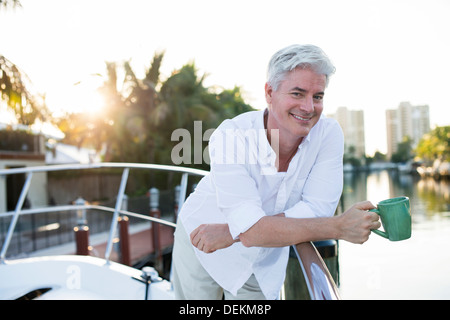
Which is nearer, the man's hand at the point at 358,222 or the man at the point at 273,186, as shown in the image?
the man's hand at the point at 358,222

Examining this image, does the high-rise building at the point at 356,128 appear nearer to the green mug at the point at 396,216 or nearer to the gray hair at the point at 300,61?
the gray hair at the point at 300,61

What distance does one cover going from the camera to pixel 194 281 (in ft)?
5.04

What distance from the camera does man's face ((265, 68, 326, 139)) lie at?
1243 mm

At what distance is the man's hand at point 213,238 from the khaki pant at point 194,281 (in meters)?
0.28

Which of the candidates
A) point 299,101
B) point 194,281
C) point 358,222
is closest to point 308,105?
point 299,101

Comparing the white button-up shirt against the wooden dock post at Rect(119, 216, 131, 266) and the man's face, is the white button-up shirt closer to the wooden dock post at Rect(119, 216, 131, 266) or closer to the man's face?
the man's face

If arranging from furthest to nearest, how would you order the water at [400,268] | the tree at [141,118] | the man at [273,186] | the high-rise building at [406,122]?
1. the high-rise building at [406,122]
2. the tree at [141,118]
3. the water at [400,268]
4. the man at [273,186]

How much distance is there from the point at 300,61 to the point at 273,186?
16.5 inches

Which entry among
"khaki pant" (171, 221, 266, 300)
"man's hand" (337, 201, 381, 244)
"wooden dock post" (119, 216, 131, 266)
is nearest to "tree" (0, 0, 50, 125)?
"wooden dock post" (119, 216, 131, 266)

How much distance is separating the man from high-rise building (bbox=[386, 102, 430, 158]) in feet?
500

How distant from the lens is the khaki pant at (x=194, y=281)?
4.82 feet

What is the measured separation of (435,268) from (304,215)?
647 inches

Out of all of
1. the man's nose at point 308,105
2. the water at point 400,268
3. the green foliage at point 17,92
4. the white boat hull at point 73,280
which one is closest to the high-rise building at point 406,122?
the water at point 400,268
